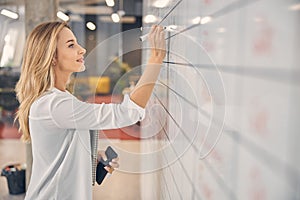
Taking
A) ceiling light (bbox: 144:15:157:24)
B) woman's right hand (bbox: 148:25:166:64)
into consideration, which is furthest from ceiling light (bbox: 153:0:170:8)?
woman's right hand (bbox: 148:25:166:64)

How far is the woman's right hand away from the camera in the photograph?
1068mm

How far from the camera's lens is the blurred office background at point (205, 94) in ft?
1.64

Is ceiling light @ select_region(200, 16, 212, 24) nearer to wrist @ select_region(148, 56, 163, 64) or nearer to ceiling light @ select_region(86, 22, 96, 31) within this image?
wrist @ select_region(148, 56, 163, 64)

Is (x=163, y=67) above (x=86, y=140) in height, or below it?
above

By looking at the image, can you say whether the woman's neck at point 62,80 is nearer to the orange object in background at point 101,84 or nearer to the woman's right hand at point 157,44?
the orange object in background at point 101,84

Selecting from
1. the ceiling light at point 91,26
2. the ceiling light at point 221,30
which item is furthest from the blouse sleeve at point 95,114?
the ceiling light at point 221,30

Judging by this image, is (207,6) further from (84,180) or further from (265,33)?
(84,180)

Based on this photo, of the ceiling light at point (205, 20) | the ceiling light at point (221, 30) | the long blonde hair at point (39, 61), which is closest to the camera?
the ceiling light at point (221, 30)

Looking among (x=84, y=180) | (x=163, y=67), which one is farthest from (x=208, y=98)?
(x=84, y=180)

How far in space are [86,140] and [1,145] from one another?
9.38 feet

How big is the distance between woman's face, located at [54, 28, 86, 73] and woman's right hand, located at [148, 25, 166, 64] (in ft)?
0.79

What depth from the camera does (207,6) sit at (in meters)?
0.92

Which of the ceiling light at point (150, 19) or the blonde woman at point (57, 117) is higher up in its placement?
the ceiling light at point (150, 19)

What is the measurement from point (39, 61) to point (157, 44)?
17.6 inches
